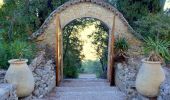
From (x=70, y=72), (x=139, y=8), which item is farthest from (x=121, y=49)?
(x=70, y=72)

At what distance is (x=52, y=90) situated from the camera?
9.27m

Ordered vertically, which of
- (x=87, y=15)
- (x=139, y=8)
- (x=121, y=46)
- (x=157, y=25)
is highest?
(x=139, y=8)

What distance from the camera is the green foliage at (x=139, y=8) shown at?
1319 cm

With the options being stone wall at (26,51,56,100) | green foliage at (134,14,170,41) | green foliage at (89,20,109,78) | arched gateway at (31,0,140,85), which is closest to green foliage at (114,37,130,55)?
arched gateway at (31,0,140,85)

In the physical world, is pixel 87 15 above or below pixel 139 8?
below

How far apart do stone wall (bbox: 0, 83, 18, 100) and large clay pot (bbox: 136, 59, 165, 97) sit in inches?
110

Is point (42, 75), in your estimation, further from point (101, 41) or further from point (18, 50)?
point (101, 41)

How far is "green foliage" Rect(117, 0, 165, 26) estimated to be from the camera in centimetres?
1319

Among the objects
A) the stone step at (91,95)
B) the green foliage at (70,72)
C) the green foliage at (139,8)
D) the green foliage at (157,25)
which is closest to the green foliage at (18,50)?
the stone step at (91,95)

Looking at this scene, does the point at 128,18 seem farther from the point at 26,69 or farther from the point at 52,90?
the point at 26,69

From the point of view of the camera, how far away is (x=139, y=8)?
13.3 metres

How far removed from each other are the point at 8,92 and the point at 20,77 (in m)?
0.79

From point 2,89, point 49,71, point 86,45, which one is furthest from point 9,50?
point 86,45

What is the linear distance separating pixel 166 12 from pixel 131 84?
19.2ft
